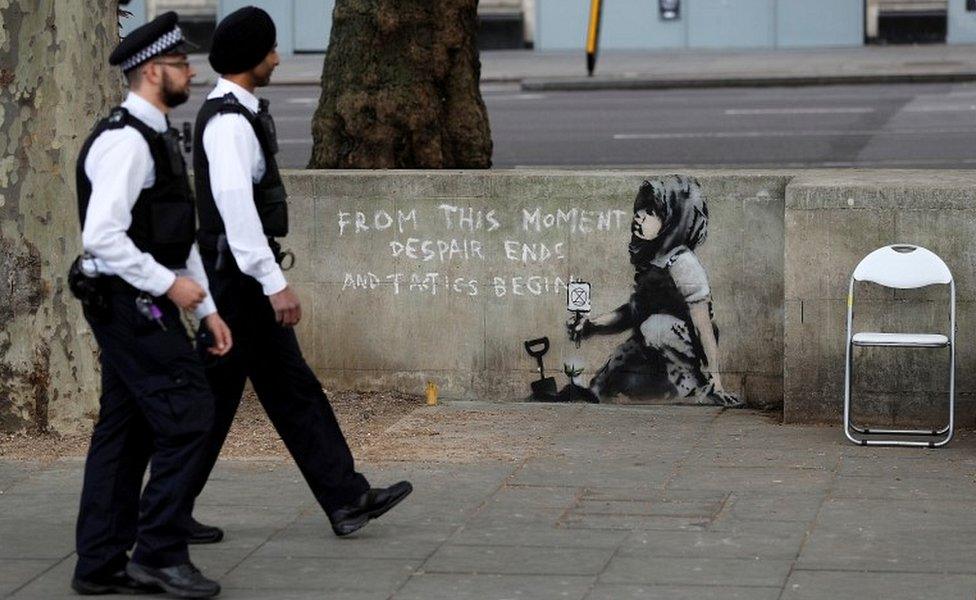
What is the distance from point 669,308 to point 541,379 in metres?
0.72

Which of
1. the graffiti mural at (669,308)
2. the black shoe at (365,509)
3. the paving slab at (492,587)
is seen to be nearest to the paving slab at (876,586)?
the paving slab at (492,587)

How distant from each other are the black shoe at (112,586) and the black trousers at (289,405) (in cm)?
54

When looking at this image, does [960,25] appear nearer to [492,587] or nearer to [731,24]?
[731,24]

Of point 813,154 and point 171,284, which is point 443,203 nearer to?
point 171,284

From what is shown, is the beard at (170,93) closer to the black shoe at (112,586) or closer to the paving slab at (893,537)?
the black shoe at (112,586)

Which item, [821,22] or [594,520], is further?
[821,22]

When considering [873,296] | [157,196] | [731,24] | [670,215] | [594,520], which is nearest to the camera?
[157,196]

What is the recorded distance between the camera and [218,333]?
5.50 metres

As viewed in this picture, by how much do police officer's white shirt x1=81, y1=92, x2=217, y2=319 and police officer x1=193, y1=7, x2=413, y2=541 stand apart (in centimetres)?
40

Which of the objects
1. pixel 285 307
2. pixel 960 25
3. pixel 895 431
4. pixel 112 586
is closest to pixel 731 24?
pixel 960 25

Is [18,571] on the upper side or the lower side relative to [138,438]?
lower

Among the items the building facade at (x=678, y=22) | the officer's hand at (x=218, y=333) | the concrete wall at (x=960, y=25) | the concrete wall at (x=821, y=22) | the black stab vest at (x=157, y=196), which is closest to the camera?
the black stab vest at (x=157, y=196)

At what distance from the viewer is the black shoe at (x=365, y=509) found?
6164mm

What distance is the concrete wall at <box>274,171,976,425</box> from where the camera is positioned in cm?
800
